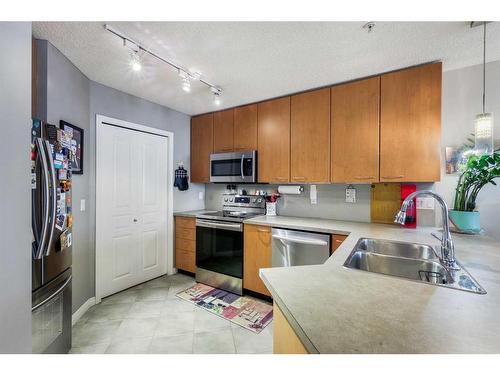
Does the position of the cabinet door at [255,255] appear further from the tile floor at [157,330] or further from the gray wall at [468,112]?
the gray wall at [468,112]

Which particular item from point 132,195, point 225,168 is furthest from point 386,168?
point 132,195

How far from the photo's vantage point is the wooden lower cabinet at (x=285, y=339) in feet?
2.23

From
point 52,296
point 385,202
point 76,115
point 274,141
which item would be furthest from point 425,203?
point 76,115

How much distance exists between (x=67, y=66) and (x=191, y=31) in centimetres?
127

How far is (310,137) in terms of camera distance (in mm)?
2502

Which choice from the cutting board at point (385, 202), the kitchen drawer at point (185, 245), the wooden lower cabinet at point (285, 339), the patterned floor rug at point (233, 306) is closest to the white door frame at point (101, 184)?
the kitchen drawer at point (185, 245)

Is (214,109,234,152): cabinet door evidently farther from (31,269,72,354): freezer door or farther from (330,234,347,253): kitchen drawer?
(31,269,72,354): freezer door

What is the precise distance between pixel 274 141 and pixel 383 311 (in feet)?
7.36

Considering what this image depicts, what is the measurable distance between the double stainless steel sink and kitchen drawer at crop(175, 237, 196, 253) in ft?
7.29

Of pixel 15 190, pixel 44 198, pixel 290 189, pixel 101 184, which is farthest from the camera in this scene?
pixel 290 189

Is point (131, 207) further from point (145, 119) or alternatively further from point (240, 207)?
point (240, 207)

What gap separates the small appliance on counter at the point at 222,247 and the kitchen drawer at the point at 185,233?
12cm

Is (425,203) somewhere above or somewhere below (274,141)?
below
